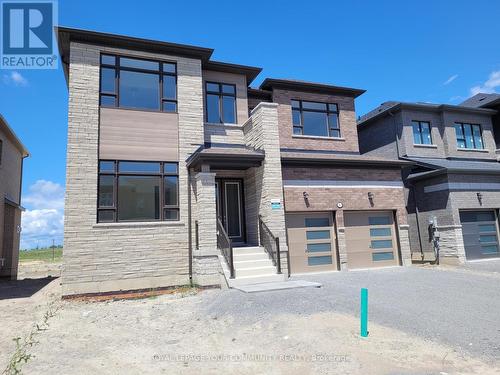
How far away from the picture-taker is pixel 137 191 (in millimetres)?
11680

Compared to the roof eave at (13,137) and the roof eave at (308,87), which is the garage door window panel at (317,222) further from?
the roof eave at (13,137)

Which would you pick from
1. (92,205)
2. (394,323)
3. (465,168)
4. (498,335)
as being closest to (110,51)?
(92,205)

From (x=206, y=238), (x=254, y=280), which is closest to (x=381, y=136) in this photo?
(x=254, y=280)

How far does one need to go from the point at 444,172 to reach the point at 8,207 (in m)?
21.0

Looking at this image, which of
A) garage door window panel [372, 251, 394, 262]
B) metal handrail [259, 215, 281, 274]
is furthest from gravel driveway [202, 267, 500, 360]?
garage door window panel [372, 251, 394, 262]

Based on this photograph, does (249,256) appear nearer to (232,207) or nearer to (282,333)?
(232,207)

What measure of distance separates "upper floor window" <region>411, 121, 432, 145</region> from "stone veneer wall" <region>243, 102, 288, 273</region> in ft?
32.5

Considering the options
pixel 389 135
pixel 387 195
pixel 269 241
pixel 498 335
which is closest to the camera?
pixel 498 335

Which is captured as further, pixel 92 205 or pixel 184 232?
pixel 184 232

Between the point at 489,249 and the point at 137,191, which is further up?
the point at 137,191

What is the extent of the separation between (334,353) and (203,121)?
9.72 m

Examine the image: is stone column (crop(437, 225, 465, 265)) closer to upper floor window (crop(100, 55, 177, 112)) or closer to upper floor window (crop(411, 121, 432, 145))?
upper floor window (crop(411, 121, 432, 145))

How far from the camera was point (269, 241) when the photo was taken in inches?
465

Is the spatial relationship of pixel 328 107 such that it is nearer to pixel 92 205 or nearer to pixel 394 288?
pixel 394 288
